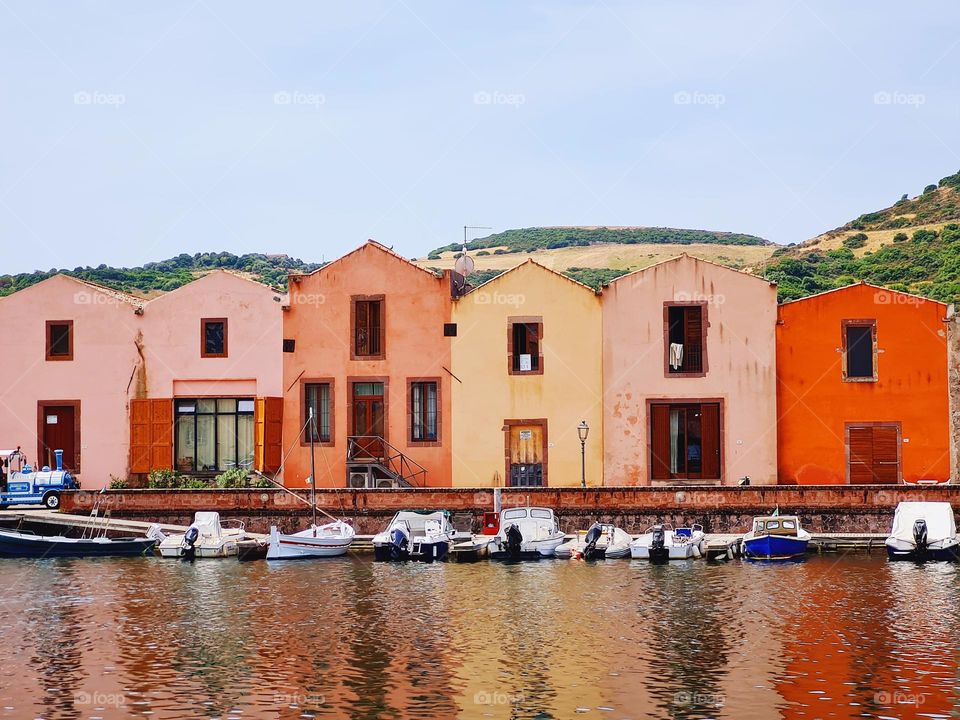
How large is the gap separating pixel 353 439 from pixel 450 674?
88.5 ft

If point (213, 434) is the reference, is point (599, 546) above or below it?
below

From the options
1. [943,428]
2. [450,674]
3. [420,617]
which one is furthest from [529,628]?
[943,428]

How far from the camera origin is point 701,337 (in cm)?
5256

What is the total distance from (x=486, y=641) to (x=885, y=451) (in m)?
25.1

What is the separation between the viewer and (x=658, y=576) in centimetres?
4134

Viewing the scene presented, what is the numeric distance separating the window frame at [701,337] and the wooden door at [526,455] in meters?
5.43

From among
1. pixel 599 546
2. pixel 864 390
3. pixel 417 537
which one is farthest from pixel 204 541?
pixel 864 390

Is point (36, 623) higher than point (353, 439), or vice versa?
point (353, 439)

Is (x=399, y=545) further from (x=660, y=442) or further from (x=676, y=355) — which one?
(x=676, y=355)

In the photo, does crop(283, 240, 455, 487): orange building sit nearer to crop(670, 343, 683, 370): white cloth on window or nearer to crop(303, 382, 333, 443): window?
crop(303, 382, 333, 443): window

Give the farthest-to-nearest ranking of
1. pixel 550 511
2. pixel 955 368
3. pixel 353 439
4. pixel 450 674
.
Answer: pixel 353 439 < pixel 955 368 < pixel 550 511 < pixel 450 674

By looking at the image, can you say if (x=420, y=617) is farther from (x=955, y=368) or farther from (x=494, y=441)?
(x=955, y=368)

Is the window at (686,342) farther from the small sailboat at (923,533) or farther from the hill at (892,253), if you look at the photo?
the hill at (892,253)

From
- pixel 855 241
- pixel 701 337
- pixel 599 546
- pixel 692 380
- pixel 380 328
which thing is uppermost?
pixel 855 241
